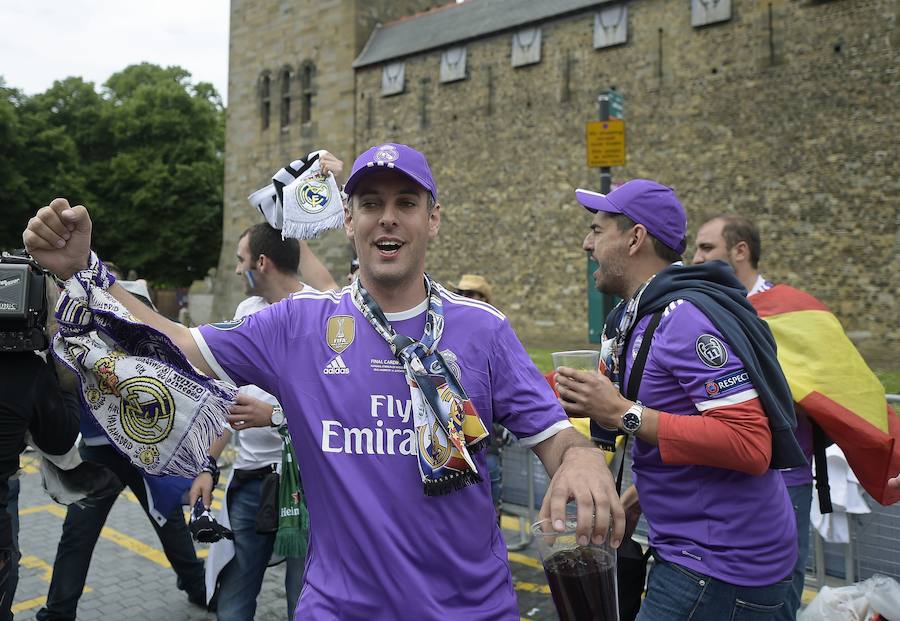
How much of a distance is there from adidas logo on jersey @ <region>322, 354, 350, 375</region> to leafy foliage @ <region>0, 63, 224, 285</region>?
30633 mm

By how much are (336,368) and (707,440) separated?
109 centimetres

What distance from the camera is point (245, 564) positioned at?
3387 millimetres

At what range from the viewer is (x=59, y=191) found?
29.3 metres

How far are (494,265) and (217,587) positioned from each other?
17307 mm

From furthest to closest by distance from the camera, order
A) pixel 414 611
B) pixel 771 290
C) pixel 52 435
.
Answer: pixel 771 290
pixel 52 435
pixel 414 611

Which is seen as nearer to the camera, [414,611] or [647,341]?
[414,611]

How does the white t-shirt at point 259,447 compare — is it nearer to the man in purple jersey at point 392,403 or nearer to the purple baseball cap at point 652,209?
the man in purple jersey at point 392,403

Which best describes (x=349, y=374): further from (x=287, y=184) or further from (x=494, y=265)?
(x=494, y=265)

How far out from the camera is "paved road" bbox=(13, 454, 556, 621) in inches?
175

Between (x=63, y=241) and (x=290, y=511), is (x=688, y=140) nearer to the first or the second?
(x=290, y=511)

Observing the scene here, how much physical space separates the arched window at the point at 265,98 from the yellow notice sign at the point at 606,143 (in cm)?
2082

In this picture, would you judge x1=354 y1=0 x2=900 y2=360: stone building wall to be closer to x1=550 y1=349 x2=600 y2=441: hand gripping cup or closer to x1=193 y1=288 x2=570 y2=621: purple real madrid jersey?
x1=550 y1=349 x2=600 y2=441: hand gripping cup

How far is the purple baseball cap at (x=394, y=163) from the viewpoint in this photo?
1837mm

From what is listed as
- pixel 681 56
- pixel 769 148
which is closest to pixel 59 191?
pixel 681 56
